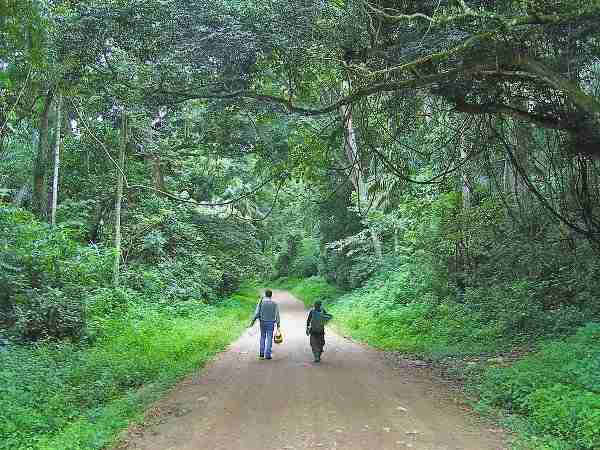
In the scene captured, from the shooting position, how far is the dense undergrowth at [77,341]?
6.91 m

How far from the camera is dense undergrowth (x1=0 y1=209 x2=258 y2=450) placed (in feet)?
22.7

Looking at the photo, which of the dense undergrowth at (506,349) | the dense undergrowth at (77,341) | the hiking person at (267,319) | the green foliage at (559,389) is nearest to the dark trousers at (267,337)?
the hiking person at (267,319)

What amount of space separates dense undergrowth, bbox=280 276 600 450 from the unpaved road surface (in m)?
0.72

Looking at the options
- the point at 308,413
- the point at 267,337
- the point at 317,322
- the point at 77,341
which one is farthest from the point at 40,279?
the point at 308,413

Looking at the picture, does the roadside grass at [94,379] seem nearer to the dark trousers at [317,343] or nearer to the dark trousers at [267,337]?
the dark trousers at [267,337]

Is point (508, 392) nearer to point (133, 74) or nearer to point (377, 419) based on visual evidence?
point (377, 419)

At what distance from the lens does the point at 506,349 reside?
11.1 m

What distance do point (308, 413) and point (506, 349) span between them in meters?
5.71

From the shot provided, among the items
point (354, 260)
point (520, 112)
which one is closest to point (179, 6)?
point (520, 112)

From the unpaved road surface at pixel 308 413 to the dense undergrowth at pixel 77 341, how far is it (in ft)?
2.07

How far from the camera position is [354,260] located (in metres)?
28.0

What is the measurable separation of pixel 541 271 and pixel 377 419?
8.64 metres

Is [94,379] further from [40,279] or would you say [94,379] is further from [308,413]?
[308,413]

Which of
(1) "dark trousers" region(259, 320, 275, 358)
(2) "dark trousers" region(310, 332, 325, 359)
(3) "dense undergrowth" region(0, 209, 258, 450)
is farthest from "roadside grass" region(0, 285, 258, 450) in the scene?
(2) "dark trousers" region(310, 332, 325, 359)
